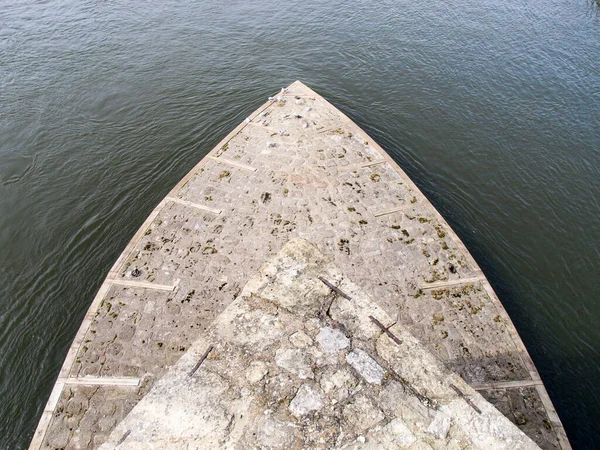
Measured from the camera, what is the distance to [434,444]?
4.17 m

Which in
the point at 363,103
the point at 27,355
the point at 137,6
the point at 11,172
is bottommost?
the point at 27,355

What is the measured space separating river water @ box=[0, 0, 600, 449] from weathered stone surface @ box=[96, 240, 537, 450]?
9.80m

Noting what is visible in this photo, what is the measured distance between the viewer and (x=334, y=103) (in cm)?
2352

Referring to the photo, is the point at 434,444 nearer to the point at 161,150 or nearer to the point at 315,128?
the point at 315,128

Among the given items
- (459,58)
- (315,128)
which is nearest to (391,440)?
(315,128)

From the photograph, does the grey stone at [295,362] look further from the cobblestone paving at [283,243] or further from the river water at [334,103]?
the river water at [334,103]

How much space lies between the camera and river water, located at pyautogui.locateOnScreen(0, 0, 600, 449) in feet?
45.3

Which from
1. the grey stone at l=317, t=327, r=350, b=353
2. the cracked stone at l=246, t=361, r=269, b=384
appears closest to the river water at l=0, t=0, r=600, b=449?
the cracked stone at l=246, t=361, r=269, b=384

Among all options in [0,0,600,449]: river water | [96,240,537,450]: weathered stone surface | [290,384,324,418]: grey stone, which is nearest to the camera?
[96,240,537,450]: weathered stone surface

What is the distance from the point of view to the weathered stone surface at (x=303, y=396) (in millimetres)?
4207

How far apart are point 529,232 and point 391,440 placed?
15.1m

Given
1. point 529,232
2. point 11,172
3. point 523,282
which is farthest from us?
point 11,172

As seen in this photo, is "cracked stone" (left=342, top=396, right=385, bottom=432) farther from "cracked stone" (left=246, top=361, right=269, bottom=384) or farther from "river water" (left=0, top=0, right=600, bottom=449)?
"river water" (left=0, top=0, right=600, bottom=449)

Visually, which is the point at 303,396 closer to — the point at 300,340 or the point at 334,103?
the point at 300,340
